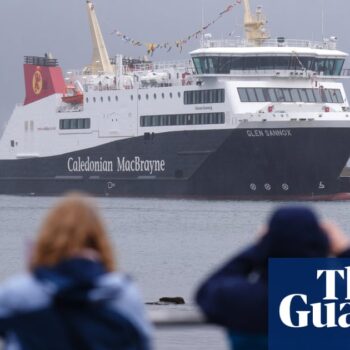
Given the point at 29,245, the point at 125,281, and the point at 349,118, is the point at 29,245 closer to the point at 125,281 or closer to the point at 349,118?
the point at 125,281

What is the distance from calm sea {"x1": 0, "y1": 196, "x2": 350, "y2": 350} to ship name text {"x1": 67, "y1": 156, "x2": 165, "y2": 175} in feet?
5.39

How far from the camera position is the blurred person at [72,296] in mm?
3807

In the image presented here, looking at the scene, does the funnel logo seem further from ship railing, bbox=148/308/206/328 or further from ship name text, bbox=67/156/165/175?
ship railing, bbox=148/308/206/328

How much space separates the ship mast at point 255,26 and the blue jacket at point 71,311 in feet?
196

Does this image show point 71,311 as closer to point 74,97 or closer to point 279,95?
point 279,95

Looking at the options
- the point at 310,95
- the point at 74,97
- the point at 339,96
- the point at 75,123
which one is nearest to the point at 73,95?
the point at 74,97

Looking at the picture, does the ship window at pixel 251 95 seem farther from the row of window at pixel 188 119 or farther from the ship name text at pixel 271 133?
the ship name text at pixel 271 133

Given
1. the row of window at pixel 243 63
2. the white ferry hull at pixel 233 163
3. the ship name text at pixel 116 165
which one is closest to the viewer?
the white ferry hull at pixel 233 163

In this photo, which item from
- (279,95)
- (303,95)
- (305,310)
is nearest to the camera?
(305,310)

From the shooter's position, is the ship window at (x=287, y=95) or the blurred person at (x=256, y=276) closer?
the blurred person at (x=256, y=276)

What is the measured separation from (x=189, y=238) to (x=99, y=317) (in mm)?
39792

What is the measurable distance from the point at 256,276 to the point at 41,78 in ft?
219

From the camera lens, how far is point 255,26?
213ft

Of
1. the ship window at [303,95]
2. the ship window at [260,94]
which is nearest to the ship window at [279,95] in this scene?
the ship window at [260,94]
